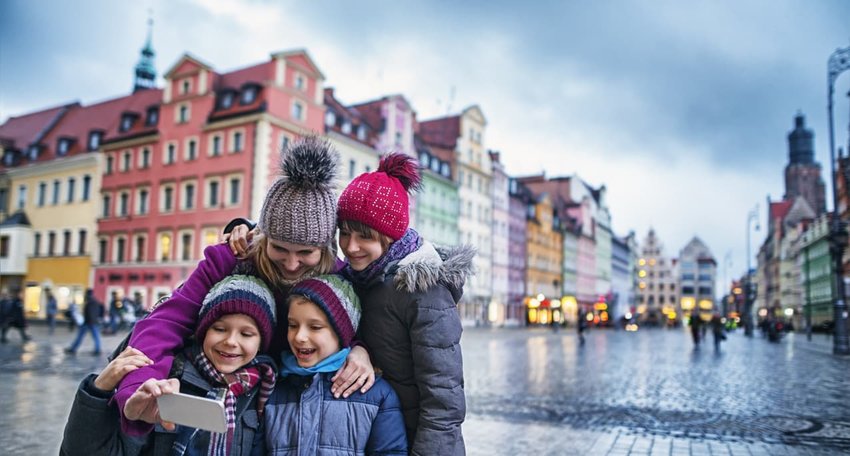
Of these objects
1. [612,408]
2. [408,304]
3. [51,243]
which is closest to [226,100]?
[51,243]

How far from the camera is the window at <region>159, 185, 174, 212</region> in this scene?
1612 inches

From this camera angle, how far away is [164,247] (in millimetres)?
40469

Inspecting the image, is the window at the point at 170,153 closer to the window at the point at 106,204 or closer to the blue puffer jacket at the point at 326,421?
the window at the point at 106,204

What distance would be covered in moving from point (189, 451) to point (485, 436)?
17.0 feet

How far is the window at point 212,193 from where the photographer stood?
3881cm

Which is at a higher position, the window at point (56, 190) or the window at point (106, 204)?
the window at point (56, 190)

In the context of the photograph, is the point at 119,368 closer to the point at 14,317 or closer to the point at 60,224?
the point at 14,317

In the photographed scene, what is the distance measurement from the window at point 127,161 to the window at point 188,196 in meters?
5.46

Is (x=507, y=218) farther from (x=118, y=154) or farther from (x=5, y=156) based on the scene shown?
(x=5, y=156)

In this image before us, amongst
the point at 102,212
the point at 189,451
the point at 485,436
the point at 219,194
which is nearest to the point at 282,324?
the point at 189,451

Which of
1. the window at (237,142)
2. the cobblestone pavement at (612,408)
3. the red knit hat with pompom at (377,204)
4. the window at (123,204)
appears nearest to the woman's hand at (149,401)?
the red knit hat with pompom at (377,204)

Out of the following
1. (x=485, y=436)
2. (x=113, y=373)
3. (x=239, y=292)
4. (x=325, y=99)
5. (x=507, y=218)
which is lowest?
(x=485, y=436)

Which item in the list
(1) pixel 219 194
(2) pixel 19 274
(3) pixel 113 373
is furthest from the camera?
(2) pixel 19 274

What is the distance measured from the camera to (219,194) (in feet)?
126
